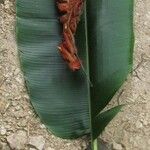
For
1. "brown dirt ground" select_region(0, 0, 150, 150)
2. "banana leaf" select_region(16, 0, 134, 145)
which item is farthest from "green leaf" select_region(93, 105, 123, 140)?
"brown dirt ground" select_region(0, 0, 150, 150)

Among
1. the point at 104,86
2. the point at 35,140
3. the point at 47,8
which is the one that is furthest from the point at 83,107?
the point at 47,8

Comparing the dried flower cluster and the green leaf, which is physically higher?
the dried flower cluster

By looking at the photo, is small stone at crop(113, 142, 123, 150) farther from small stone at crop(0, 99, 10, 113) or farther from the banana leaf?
small stone at crop(0, 99, 10, 113)

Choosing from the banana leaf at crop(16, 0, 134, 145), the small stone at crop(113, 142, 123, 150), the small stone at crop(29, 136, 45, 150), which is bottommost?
the small stone at crop(113, 142, 123, 150)

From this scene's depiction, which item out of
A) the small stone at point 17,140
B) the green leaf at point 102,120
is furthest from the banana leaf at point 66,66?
the small stone at point 17,140

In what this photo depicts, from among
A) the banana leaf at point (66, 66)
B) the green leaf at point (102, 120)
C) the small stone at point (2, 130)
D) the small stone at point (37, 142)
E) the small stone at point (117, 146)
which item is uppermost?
the banana leaf at point (66, 66)

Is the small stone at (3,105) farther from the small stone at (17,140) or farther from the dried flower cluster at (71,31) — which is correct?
the dried flower cluster at (71,31)

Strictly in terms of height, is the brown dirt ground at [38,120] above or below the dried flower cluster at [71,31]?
below

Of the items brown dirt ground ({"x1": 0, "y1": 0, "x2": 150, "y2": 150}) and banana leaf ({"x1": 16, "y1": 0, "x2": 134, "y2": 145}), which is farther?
brown dirt ground ({"x1": 0, "y1": 0, "x2": 150, "y2": 150})
